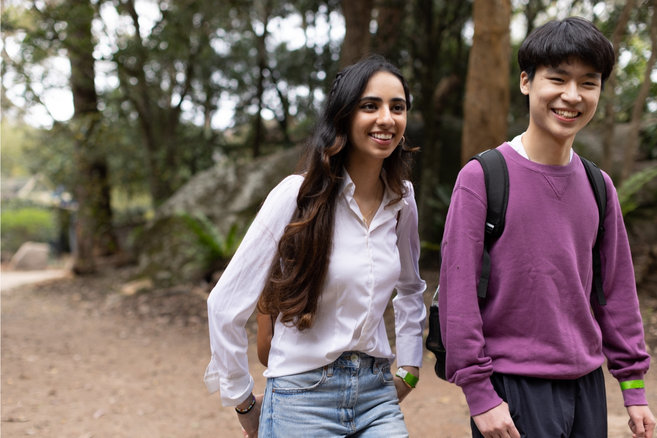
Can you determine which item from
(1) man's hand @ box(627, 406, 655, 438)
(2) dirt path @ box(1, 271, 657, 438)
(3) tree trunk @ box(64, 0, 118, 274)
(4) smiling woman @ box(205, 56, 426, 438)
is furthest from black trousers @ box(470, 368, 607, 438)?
(3) tree trunk @ box(64, 0, 118, 274)

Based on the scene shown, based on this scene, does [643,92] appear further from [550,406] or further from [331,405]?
[331,405]

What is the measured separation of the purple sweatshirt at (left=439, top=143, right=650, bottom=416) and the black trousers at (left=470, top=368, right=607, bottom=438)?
4cm

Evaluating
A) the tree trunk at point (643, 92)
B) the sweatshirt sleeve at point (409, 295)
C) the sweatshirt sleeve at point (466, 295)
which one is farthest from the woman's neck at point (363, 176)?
the tree trunk at point (643, 92)

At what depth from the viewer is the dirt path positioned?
4719mm

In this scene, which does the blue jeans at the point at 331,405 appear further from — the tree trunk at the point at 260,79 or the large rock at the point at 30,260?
the large rock at the point at 30,260

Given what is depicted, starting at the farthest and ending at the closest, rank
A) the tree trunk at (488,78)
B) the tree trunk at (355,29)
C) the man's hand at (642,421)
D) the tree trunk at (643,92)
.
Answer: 1. the tree trunk at (355,29)
2. the tree trunk at (643,92)
3. the tree trunk at (488,78)
4. the man's hand at (642,421)

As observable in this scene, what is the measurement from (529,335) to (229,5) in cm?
1098

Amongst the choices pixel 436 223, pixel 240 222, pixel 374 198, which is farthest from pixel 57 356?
pixel 374 198

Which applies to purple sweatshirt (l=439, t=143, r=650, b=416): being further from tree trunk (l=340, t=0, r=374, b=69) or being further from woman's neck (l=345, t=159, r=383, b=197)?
tree trunk (l=340, t=0, r=374, b=69)

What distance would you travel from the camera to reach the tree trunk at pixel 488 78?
6.29 metres

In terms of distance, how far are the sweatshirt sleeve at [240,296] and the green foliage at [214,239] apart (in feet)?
23.2

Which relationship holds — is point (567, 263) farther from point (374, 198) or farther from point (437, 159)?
point (437, 159)

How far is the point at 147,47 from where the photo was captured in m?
10.8

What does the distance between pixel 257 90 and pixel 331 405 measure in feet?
43.0
